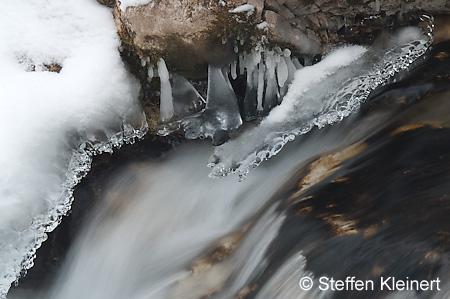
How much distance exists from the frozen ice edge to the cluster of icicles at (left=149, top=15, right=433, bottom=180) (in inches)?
9.2

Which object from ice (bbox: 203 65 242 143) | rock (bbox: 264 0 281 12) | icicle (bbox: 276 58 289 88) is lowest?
ice (bbox: 203 65 242 143)

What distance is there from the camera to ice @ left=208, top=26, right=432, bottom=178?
2.78 metres

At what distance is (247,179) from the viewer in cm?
302

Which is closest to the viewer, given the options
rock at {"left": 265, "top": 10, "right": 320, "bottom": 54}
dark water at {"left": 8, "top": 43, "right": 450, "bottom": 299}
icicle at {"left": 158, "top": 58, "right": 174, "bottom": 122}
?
dark water at {"left": 8, "top": 43, "right": 450, "bottom": 299}

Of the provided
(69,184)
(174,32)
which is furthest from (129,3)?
(69,184)

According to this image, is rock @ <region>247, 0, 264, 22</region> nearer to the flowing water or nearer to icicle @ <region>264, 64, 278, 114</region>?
the flowing water

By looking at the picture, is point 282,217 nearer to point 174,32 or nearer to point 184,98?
point 184,98

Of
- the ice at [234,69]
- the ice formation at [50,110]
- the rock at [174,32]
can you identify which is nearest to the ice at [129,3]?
the rock at [174,32]

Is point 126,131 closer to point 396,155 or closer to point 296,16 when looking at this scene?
point 296,16

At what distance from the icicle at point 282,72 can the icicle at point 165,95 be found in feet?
1.99

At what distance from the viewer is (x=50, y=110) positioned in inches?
105

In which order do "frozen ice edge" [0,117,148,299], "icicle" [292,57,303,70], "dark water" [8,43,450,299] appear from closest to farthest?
"dark water" [8,43,450,299], "frozen ice edge" [0,117,148,299], "icicle" [292,57,303,70]

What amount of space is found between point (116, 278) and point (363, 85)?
5.75ft

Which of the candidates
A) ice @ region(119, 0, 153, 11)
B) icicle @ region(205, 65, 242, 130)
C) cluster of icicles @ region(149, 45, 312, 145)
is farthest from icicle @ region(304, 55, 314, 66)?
ice @ region(119, 0, 153, 11)
